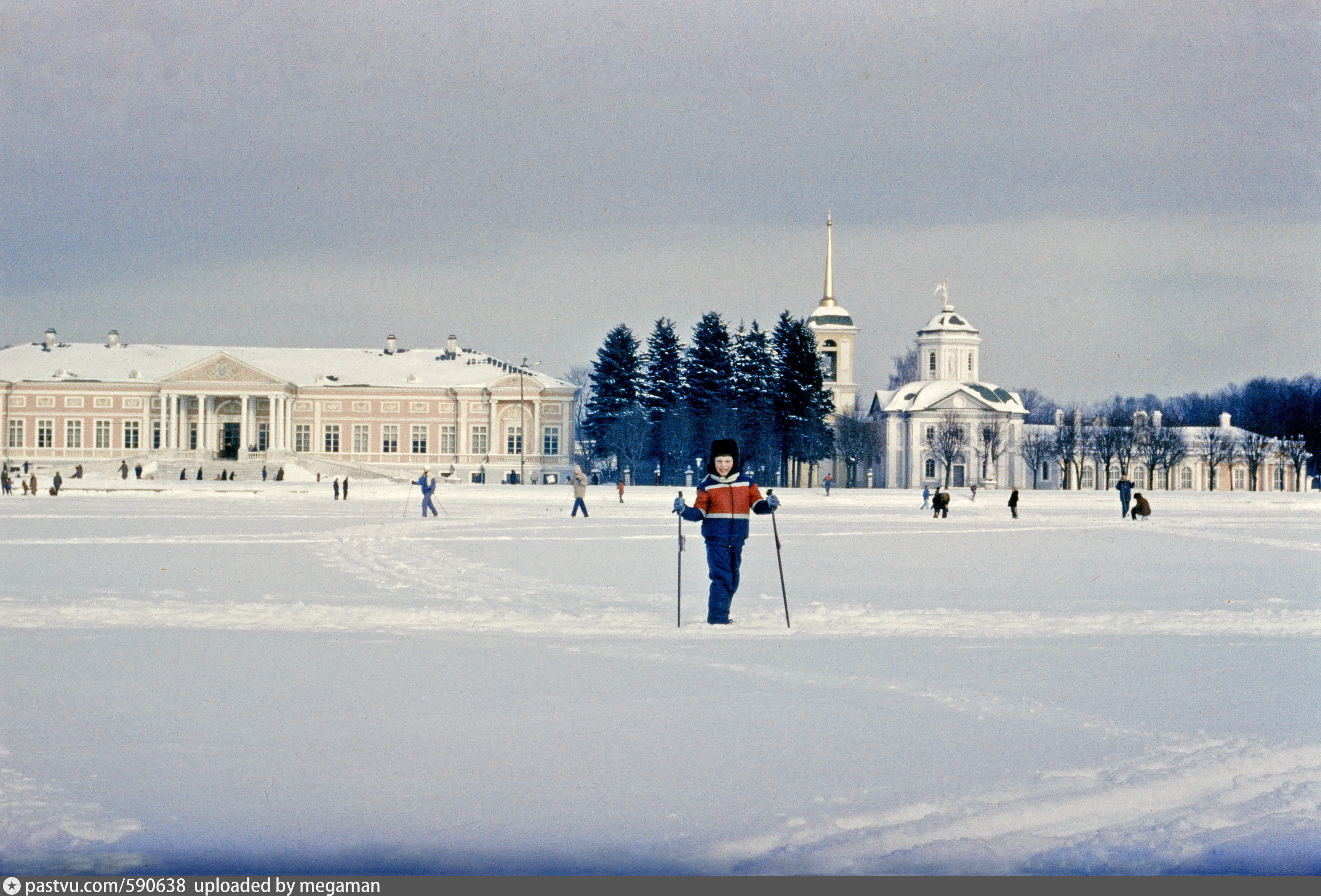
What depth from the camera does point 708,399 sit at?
210 ft

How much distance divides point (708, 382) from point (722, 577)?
2176 inches

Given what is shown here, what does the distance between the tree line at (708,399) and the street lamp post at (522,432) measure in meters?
5.75

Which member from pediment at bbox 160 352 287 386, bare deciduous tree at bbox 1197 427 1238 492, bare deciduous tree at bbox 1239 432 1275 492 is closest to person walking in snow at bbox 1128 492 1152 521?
bare deciduous tree at bbox 1239 432 1275 492

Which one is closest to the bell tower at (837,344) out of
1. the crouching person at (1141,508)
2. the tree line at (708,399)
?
the tree line at (708,399)

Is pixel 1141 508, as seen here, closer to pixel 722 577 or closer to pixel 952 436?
pixel 722 577

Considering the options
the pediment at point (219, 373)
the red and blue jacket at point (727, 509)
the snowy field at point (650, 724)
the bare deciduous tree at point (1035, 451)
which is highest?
the pediment at point (219, 373)

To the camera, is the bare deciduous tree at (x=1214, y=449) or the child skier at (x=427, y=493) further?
the bare deciduous tree at (x=1214, y=449)

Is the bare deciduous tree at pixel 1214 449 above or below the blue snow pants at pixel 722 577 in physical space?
above

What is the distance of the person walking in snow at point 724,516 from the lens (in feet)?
31.3

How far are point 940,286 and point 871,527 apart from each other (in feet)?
215

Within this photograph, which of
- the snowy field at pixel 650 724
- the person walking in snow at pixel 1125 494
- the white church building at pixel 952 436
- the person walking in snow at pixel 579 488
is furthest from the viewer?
the white church building at pixel 952 436

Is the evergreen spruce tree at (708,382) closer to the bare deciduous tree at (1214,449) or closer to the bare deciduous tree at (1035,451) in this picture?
the bare deciduous tree at (1035,451)

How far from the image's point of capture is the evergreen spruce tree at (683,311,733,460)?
2437 inches

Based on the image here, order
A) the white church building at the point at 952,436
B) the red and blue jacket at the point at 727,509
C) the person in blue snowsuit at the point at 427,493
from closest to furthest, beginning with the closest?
the red and blue jacket at the point at 727,509, the person in blue snowsuit at the point at 427,493, the white church building at the point at 952,436
